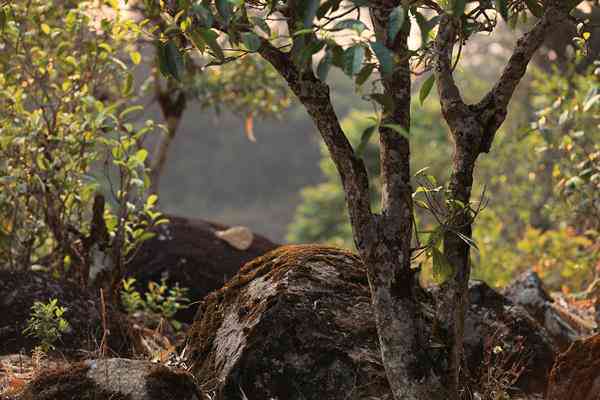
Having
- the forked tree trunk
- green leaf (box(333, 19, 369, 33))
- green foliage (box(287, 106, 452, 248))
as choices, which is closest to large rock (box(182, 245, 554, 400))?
the forked tree trunk

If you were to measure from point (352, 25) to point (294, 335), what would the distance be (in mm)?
1574

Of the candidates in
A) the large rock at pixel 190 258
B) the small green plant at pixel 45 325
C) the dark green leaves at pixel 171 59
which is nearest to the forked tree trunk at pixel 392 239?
the dark green leaves at pixel 171 59

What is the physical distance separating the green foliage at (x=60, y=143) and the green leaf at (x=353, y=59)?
278cm

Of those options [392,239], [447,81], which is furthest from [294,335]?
[447,81]

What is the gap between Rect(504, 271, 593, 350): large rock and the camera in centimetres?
530

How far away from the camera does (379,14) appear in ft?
9.66

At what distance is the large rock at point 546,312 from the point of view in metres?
5.30

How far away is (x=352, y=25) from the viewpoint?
224 centimetres

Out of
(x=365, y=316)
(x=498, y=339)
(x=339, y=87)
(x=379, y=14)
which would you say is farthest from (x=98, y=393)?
(x=339, y=87)

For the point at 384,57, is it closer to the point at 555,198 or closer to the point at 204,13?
the point at 204,13

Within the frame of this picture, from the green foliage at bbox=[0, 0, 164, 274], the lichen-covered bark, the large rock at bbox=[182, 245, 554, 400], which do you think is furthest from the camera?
the green foliage at bbox=[0, 0, 164, 274]

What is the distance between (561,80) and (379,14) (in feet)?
21.0

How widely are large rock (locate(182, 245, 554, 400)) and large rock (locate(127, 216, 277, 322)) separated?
2570mm

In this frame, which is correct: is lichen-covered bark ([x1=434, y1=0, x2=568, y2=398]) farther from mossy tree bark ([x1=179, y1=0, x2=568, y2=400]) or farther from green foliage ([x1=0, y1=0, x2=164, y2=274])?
green foliage ([x1=0, y1=0, x2=164, y2=274])
